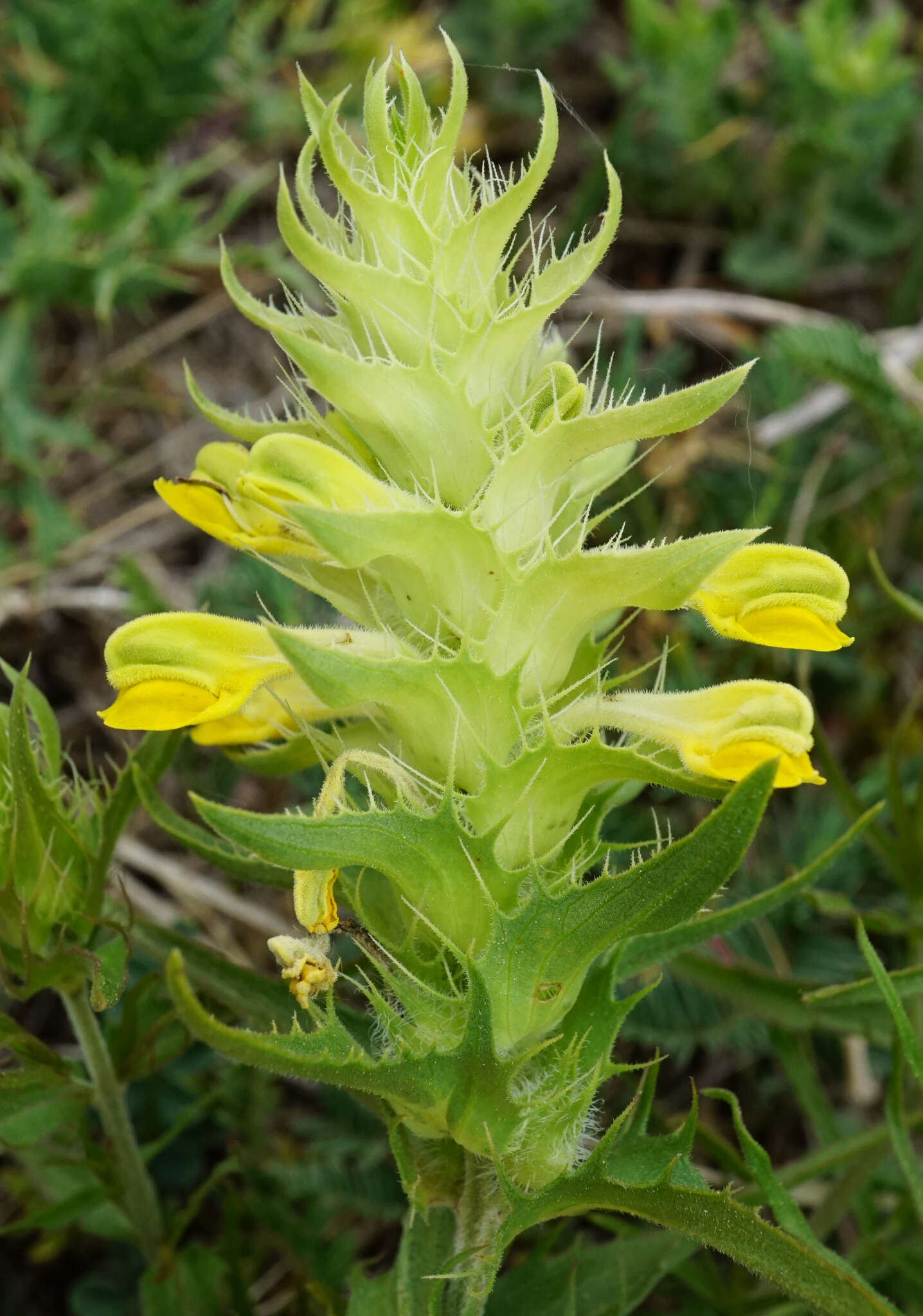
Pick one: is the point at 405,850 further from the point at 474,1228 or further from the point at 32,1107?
the point at 32,1107

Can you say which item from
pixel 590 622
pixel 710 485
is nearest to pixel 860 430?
pixel 710 485

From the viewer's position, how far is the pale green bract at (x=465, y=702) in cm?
116

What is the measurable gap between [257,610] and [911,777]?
1406 millimetres

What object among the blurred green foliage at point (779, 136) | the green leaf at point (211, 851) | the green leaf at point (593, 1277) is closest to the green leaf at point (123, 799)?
the green leaf at point (211, 851)

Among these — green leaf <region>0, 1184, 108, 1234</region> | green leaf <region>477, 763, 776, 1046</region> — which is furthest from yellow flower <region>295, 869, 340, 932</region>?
green leaf <region>0, 1184, 108, 1234</region>

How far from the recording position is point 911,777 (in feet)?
7.97

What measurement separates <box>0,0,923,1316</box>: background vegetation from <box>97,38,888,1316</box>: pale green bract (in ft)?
1.08

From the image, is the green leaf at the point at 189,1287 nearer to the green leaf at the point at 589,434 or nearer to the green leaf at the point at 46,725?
the green leaf at the point at 46,725

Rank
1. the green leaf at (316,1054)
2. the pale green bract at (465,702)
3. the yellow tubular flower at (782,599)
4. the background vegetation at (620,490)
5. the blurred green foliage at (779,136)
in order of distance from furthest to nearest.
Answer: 1. the blurred green foliage at (779,136)
2. the background vegetation at (620,490)
3. the yellow tubular flower at (782,599)
4. the pale green bract at (465,702)
5. the green leaf at (316,1054)

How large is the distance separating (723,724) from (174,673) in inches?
23.5

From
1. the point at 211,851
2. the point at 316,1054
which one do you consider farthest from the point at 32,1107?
the point at 316,1054

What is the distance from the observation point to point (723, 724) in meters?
1.24

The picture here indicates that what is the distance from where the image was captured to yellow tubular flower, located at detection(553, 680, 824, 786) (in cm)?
119

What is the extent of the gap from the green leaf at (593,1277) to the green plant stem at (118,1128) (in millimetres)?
536
